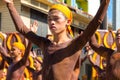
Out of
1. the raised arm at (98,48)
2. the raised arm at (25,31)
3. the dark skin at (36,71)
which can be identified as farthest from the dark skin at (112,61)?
the dark skin at (36,71)

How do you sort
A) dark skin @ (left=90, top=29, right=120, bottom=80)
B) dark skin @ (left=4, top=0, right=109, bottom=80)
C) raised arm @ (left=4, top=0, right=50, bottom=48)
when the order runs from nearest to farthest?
1. dark skin @ (left=4, top=0, right=109, bottom=80)
2. raised arm @ (left=4, top=0, right=50, bottom=48)
3. dark skin @ (left=90, top=29, right=120, bottom=80)

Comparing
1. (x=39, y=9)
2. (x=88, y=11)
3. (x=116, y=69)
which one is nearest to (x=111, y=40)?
(x=116, y=69)

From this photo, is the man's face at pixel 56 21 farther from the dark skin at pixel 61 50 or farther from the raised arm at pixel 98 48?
the raised arm at pixel 98 48

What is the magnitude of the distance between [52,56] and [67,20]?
0.98 feet

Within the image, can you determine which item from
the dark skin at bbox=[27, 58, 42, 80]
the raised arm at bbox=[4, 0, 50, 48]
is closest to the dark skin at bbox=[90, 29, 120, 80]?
the raised arm at bbox=[4, 0, 50, 48]

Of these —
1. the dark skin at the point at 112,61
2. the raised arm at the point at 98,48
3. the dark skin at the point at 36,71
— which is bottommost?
the dark skin at the point at 36,71

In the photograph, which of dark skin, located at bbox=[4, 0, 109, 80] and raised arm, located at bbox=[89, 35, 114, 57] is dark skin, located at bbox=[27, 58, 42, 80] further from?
dark skin, located at bbox=[4, 0, 109, 80]

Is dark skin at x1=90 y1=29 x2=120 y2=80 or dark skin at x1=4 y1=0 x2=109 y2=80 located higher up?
dark skin at x1=4 y1=0 x2=109 y2=80

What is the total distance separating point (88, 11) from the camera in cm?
3080

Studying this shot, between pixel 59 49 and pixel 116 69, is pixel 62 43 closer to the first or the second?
pixel 59 49

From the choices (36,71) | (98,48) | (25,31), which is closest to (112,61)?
(98,48)

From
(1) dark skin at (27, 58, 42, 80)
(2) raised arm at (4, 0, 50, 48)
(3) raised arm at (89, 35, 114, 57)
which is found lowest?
(1) dark skin at (27, 58, 42, 80)

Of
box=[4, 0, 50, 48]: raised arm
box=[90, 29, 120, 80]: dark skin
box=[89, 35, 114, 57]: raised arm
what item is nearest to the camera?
box=[4, 0, 50, 48]: raised arm

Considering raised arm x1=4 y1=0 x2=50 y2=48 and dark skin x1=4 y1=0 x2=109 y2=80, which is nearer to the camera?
dark skin x1=4 y1=0 x2=109 y2=80
